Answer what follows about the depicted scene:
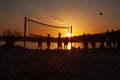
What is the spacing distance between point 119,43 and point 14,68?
10.5 metres

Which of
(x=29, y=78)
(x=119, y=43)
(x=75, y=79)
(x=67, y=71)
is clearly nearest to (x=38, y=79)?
(x=29, y=78)

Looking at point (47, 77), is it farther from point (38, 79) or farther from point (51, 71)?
point (51, 71)

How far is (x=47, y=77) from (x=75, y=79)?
923mm

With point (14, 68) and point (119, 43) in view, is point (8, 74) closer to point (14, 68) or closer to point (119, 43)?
point (14, 68)

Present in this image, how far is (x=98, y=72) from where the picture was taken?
37.2ft

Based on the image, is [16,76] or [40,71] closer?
[16,76]

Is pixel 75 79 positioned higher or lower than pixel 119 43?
lower

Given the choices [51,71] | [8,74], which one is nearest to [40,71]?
[51,71]

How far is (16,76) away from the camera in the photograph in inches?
409

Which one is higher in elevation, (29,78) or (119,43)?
(119,43)

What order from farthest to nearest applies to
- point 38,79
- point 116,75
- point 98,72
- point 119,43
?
1. point 119,43
2. point 98,72
3. point 116,75
4. point 38,79

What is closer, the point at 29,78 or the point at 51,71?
the point at 29,78

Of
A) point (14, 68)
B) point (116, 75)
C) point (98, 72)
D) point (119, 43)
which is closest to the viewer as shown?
point (116, 75)

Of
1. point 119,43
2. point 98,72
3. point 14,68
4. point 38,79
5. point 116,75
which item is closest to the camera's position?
point 38,79
